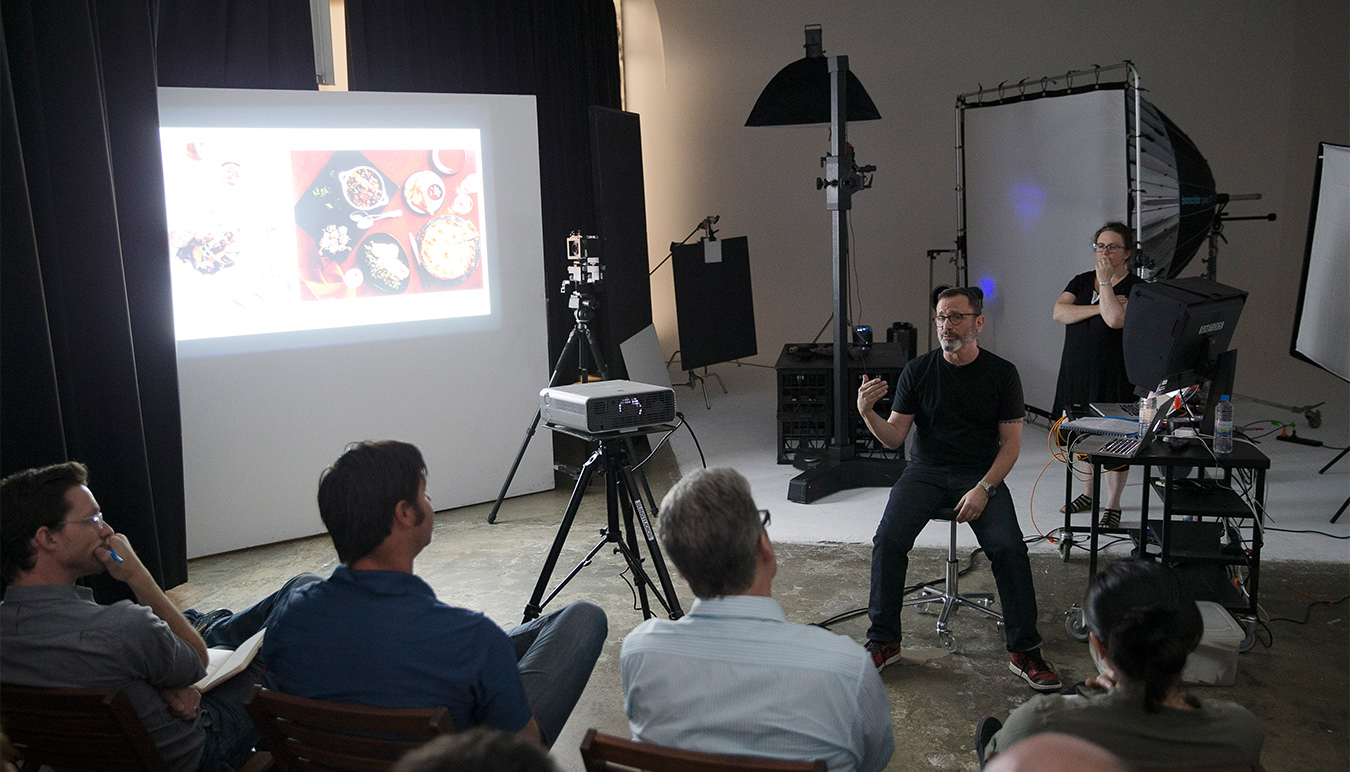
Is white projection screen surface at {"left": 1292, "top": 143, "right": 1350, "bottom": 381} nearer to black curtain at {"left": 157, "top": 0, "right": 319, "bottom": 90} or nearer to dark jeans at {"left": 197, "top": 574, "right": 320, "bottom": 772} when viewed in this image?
dark jeans at {"left": 197, "top": 574, "right": 320, "bottom": 772}

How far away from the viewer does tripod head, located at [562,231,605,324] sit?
4446 millimetres

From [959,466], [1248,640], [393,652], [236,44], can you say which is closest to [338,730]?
[393,652]

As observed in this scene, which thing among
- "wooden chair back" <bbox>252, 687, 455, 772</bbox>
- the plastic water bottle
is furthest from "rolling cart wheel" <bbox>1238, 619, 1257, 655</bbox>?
"wooden chair back" <bbox>252, 687, 455, 772</bbox>

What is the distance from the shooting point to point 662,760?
4.20 ft

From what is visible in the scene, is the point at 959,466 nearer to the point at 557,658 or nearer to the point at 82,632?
the point at 557,658

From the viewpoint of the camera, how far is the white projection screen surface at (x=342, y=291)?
387 cm

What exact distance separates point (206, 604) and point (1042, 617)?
9.88 feet

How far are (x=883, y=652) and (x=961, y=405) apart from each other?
82cm

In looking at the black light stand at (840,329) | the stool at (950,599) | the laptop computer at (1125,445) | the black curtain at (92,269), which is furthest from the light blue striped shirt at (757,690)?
the black light stand at (840,329)

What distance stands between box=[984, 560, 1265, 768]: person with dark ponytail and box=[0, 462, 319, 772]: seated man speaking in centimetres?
136

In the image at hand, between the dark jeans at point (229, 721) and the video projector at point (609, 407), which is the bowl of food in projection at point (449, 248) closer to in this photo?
the video projector at point (609, 407)

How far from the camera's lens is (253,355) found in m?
4.00

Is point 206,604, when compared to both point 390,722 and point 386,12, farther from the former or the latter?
point 386,12

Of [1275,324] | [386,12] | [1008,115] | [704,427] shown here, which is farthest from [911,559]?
[1275,324]
